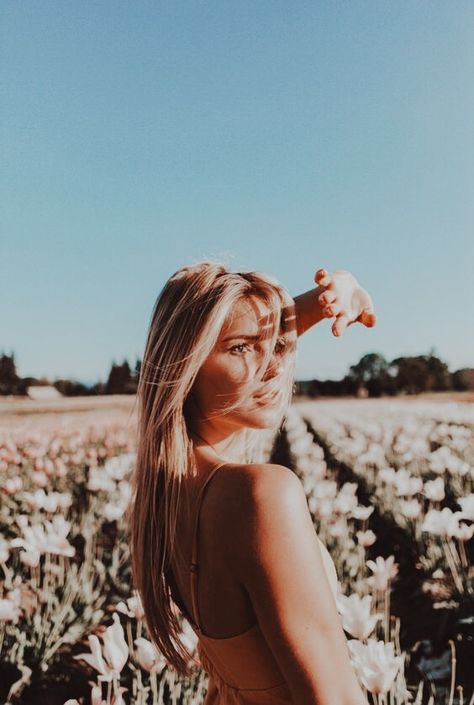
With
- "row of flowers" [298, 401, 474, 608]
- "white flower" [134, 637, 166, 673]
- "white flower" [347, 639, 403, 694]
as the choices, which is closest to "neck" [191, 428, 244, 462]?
"white flower" [347, 639, 403, 694]

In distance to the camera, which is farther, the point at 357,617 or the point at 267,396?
the point at 357,617

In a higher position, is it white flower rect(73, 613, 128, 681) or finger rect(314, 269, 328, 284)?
finger rect(314, 269, 328, 284)

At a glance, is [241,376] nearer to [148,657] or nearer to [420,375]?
[148,657]

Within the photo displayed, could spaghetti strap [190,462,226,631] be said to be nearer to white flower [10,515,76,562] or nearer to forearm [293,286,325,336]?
forearm [293,286,325,336]

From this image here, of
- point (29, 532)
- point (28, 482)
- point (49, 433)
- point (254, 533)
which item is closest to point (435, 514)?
point (29, 532)

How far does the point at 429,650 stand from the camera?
11.7ft

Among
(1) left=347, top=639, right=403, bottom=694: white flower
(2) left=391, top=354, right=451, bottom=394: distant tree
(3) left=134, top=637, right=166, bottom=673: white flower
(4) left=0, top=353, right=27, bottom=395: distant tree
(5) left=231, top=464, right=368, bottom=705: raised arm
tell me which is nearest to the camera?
(5) left=231, top=464, right=368, bottom=705: raised arm

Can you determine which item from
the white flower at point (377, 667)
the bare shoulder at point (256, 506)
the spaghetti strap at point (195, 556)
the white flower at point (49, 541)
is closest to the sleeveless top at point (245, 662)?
the spaghetti strap at point (195, 556)

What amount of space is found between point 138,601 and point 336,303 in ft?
5.65

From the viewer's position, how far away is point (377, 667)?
1.65 m

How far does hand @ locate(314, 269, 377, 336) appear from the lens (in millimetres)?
1214

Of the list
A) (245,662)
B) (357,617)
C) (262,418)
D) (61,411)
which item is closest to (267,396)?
(262,418)

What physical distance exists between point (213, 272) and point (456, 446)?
6286mm

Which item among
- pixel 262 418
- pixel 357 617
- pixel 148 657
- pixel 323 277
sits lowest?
pixel 148 657
